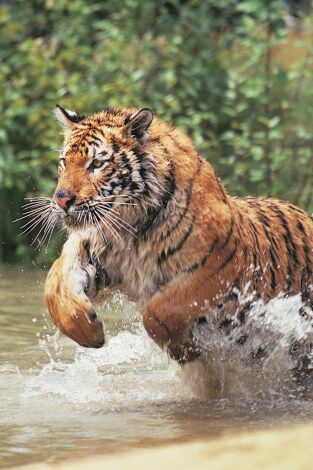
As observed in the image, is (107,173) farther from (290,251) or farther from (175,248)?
Result: (290,251)

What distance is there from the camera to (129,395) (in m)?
4.70

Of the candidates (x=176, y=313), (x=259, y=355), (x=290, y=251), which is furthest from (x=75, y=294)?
(x=290, y=251)

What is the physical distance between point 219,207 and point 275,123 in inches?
168

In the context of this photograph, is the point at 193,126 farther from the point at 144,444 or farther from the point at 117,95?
the point at 144,444

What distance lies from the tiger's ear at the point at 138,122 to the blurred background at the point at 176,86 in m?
4.32

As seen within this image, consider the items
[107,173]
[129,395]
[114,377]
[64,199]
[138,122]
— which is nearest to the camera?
[64,199]

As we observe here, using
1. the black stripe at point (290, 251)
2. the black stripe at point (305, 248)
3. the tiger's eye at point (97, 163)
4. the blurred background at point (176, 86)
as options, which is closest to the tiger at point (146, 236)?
the tiger's eye at point (97, 163)

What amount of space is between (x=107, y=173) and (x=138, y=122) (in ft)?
0.83

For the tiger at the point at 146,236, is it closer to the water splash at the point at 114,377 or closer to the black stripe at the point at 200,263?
the black stripe at the point at 200,263

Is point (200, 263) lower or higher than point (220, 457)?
higher

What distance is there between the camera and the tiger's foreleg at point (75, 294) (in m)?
4.28

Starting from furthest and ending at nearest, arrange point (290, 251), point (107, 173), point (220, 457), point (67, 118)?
point (290, 251)
point (67, 118)
point (107, 173)
point (220, 457)

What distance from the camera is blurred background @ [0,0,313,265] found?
29.1ft

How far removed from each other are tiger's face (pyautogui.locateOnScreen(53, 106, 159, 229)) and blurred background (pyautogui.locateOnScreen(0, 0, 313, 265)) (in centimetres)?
433
